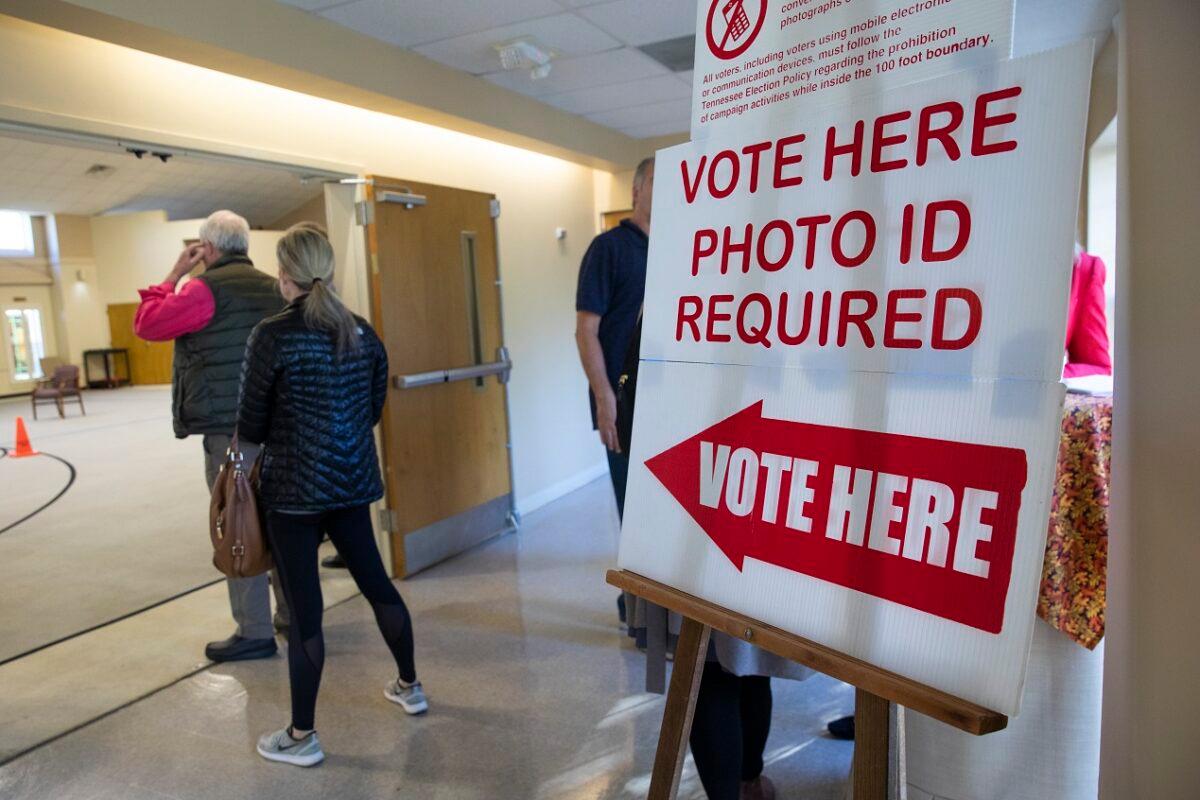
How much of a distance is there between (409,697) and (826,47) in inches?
86.8

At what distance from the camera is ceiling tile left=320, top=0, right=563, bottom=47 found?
2.87 metres

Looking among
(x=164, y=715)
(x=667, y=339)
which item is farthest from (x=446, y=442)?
(x=667, y=339)

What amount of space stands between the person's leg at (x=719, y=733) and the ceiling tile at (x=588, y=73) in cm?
298

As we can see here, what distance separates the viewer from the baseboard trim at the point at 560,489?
4816 mm

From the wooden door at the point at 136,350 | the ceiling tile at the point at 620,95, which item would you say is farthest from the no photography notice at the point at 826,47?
the wooden door at the point at 136,350

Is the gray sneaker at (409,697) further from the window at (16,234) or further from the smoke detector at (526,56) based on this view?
the window at (16,234)

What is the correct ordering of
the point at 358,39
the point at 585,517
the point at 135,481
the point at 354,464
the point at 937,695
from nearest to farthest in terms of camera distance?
1. the point at 937,695
2. the point at 354,464
3. the point at 358,39
4. the point at 585,517
5. the point at 135,481

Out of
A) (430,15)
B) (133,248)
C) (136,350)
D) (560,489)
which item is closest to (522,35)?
→ (430,15)

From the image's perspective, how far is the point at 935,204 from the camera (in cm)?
86

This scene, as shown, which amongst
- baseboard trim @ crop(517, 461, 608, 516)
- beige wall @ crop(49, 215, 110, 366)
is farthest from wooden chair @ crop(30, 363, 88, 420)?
baseboard trim @ crop(517, 461, 608, 516)

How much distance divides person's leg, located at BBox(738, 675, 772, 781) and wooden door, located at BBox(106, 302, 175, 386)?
15270mm

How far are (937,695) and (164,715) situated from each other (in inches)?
99.7

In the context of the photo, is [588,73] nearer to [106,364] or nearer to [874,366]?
[874,366]

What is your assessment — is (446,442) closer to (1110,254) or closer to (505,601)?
(505,601)
